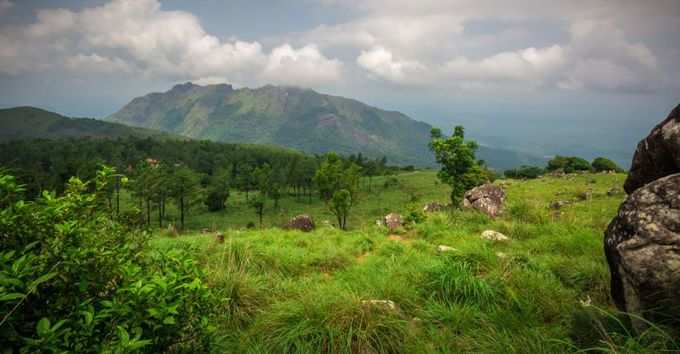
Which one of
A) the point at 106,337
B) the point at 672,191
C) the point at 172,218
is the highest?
the point at 672,191

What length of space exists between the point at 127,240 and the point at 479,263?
20.4ft

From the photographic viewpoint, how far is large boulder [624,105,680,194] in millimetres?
4555

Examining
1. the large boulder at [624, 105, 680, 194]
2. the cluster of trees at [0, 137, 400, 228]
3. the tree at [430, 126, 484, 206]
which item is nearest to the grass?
the large boulder at [624, 105, 680, 194]

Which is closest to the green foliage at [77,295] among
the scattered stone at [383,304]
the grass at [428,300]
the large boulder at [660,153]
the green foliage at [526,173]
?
the grass at [428,300]

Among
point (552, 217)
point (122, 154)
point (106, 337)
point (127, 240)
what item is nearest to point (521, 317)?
point (106, 337)

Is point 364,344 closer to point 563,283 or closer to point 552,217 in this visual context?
point 563,283

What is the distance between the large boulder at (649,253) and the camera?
11.3 feet

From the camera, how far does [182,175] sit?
7675 centimetres

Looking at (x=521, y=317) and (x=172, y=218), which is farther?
(x=172, y=218)

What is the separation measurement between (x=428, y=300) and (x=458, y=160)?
3319 centimetres

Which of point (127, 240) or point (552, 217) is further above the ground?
point (127, 240)

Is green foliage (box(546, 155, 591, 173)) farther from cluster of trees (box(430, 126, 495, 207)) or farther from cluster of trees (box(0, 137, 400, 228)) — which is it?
cluster of trees (box(430, 126, 495, 207))

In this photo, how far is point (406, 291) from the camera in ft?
17.5

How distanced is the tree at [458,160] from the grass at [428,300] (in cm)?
2693
